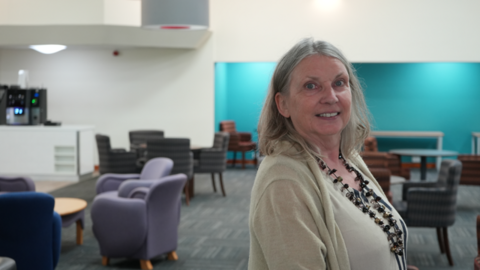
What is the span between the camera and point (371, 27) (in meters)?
11.2

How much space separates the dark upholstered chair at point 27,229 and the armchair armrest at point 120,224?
94cm

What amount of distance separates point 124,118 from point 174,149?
4.54 m

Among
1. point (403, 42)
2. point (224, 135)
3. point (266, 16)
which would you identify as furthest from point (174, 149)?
point (403, 42)

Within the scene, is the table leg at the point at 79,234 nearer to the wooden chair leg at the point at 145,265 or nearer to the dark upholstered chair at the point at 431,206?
the wooden chair leg at the point at 145,265

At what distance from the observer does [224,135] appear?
30.9ft

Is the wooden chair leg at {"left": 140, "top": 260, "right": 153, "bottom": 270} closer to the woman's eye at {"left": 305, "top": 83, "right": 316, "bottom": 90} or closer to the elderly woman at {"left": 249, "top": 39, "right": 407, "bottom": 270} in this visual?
the elderly woman at {"left": 249, "top": 39, "right": 407, "bottom": 270}

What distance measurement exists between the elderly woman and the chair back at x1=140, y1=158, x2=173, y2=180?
4646 mm

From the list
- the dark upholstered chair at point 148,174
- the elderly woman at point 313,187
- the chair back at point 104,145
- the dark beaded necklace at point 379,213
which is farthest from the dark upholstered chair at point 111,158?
the dark beaded necklace at point 379,213

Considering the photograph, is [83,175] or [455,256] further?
[83,175]

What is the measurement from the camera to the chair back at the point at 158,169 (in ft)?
20.4

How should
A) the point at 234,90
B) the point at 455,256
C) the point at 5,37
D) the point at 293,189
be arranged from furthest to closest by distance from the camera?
the point at 234,90
the point at 5,37
the point at 455,256
the point at 293,189

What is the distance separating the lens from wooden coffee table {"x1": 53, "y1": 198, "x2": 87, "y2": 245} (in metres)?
5.70

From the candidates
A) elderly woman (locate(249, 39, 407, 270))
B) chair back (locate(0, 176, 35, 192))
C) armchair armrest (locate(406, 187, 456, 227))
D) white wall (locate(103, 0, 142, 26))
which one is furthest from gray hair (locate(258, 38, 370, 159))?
white wall (locate(103, 0, 142, 26))

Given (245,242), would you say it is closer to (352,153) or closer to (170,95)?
(352,153)
